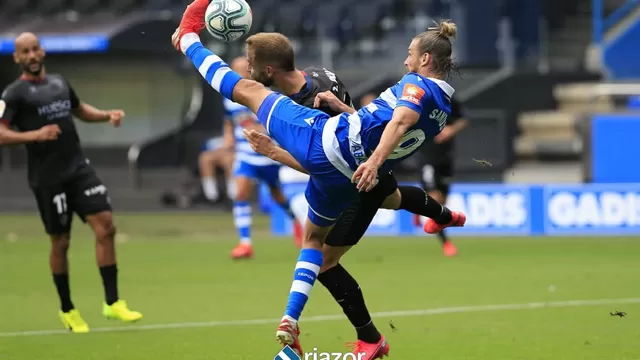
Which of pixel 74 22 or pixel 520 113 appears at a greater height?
pixel 74 22

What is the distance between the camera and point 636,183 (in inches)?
749

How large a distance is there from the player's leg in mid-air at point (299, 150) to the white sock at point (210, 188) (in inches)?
618

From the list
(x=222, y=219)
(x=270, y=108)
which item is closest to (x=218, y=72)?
(x=270, y=108)

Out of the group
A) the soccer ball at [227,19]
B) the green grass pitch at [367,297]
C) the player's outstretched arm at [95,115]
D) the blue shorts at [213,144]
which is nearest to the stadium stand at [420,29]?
the blue shorts at [213,144]

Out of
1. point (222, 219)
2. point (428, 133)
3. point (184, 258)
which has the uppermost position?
point (428, 133)

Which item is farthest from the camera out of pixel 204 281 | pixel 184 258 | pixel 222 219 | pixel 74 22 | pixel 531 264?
pixel 74 22

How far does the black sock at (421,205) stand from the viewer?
895 cm

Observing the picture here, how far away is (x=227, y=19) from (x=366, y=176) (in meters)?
1.58

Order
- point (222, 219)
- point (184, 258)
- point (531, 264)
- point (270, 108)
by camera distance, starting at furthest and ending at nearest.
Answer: point (222, 219) → point (184, 258) → point (531, 264) → point (270, 108)

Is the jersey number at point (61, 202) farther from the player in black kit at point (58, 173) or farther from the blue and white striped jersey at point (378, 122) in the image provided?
the blue and white striped jersey at point (378, 122)

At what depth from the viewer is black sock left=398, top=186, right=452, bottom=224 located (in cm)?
895

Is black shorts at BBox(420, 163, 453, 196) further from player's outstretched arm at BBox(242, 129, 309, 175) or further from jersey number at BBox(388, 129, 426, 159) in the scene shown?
player's outstretched arm at BBox(242, 129, 309, 175)

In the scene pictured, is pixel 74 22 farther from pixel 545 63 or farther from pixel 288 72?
pixel 288 72

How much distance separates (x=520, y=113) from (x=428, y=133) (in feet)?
57.7
